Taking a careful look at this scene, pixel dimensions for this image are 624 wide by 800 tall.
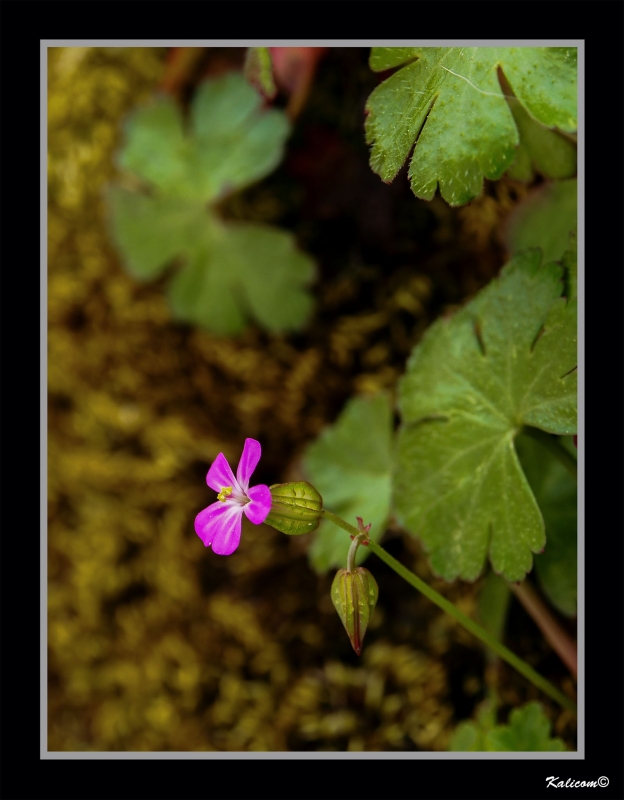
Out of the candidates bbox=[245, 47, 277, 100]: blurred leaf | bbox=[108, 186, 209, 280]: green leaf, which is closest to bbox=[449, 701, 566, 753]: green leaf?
bbox=[245, 47, 277, 100]: blurred leaf

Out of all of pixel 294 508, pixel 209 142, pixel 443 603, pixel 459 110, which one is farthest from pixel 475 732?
pixel 209 142

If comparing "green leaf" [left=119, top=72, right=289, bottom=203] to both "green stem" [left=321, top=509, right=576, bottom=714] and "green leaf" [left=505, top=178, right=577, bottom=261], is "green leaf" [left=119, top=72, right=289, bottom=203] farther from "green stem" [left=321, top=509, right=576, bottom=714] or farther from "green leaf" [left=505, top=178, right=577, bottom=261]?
"green stem" [left=321, top=509, right=576, bottom=714]

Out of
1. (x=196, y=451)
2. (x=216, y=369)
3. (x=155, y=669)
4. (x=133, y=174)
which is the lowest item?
(x=155, y=669)

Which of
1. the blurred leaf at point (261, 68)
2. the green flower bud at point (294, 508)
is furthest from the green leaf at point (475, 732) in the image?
the blurred leaf at point (261, 68)
